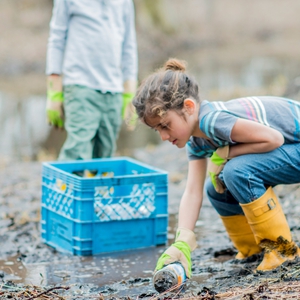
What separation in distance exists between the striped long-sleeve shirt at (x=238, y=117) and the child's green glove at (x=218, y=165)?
4cm

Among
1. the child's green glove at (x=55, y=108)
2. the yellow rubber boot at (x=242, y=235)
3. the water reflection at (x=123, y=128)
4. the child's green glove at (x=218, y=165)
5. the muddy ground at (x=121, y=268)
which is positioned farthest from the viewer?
the water reflection at (x=123, y=128)

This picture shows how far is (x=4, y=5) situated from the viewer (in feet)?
83.0

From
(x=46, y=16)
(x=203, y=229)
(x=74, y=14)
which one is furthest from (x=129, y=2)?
(x=46, y=16)

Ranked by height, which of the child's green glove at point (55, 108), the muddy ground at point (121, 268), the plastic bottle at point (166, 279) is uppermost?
the child's green glove at point (55, 108)

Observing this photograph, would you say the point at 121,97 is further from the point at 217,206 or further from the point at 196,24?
the point at 196,24

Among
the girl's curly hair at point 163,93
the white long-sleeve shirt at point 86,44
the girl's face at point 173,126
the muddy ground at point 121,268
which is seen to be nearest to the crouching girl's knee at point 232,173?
the girl's face at point 173,126

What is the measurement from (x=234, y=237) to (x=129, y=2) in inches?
89.2

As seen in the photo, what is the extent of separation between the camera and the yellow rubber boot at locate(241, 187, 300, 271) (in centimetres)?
325

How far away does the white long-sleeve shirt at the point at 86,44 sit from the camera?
15.4 ft

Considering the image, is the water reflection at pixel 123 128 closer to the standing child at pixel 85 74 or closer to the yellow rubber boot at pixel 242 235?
the standing child at pixel 85 74

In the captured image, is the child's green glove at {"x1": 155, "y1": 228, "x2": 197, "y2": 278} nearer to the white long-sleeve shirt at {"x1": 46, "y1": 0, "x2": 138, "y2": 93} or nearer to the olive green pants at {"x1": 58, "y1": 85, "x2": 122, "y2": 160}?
the olive green pants at {"x1": 58, "y1": 85, "x2": 122, "y2": 160}

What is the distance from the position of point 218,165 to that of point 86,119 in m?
1.46

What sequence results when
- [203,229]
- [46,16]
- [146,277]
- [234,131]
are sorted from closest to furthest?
[234,131] < [146,277] < [203,229] < [46,16]

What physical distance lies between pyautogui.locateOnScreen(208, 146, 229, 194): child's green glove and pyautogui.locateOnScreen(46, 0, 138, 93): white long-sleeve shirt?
4.95 ft
